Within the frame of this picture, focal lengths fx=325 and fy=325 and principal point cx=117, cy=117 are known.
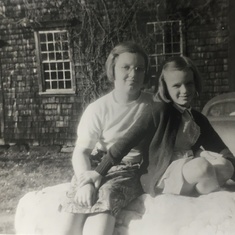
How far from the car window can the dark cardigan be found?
0.58 feet

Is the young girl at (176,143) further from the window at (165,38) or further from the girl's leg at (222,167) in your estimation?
the window at (165,38)

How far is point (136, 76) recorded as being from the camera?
98 cm

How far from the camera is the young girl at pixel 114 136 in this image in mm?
922

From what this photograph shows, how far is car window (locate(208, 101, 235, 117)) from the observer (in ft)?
3.69

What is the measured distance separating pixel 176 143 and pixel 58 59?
0.60 m

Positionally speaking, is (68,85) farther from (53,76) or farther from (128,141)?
(128,141)

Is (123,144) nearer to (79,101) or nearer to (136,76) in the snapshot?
(136,76)

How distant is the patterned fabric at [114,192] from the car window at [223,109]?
34cm

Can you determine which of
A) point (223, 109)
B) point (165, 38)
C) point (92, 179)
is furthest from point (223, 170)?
point (165, 38)

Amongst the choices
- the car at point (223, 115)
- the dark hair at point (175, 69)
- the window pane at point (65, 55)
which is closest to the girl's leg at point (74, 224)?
the dark hair at point (175, 69)

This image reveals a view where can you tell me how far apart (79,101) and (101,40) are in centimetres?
26

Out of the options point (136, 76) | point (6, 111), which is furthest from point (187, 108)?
point (6, 111)

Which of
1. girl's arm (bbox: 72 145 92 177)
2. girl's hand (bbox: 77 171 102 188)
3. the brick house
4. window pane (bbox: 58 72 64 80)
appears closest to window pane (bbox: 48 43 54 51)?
the brick house

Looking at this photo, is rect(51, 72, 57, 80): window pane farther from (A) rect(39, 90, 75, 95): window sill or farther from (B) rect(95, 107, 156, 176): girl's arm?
(B) rect(95, 107, 156, 176): girl's arm
